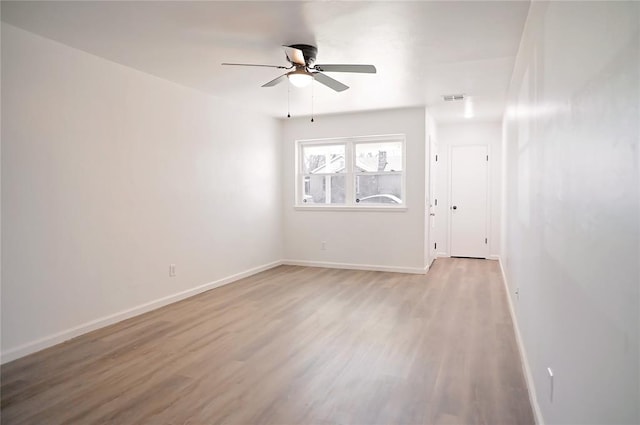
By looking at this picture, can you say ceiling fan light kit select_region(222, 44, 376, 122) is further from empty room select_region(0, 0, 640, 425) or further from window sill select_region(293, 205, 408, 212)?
window sill select_region(293, 205, 408, 212)

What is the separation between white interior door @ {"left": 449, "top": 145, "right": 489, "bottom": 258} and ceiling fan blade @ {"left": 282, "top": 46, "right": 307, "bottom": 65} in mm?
4890

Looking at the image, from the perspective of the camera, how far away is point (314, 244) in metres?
6.59

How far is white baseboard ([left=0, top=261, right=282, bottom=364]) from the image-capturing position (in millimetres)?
2908

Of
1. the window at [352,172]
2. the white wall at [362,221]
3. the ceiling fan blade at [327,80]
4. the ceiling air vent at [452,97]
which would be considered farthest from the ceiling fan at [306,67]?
the window at [352,172]

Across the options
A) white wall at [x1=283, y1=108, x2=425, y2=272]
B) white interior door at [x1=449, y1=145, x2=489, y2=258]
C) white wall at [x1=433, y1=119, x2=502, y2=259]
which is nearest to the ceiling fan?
white wall at [x1=283, y1=108, x2=425, y2=272]

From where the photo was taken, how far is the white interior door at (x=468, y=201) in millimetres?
7219

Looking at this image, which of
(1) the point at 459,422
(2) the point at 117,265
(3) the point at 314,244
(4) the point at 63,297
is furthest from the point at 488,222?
(4) the point at 63,297

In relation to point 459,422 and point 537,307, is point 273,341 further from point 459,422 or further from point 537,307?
point 537,307

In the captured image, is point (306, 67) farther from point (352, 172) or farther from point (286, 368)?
point (352, 172)

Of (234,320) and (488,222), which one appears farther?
(488,222)

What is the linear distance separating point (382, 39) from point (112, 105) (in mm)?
2604

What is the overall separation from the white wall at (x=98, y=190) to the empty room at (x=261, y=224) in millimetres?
19

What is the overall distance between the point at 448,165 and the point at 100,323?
629 centimetres

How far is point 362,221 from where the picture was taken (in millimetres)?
6273
